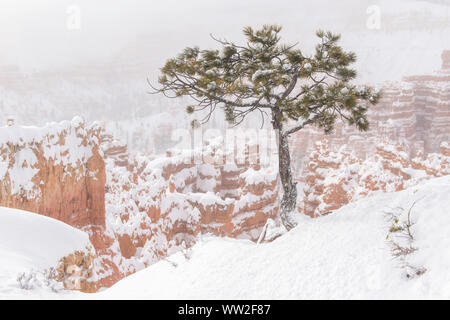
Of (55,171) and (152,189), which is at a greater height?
(55,171)

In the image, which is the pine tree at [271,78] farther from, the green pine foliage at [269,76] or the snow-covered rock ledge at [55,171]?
the snow-covered rock ledge at [55,171]

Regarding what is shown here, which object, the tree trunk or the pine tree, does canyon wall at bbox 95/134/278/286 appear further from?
the pine tree

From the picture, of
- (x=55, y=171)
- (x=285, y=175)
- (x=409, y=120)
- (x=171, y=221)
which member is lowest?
(x=171, y=221)

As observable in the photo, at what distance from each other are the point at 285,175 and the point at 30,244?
6623mm

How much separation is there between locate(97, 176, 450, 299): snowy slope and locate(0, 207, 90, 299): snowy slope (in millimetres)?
1850

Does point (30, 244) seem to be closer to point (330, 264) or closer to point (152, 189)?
point (330, 264)

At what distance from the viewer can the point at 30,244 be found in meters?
8.16

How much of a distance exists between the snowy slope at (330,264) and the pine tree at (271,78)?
6.12 ft

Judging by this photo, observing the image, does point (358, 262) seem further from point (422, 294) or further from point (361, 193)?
point (361, 193)

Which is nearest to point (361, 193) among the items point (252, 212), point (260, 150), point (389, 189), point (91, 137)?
point (389, 189)

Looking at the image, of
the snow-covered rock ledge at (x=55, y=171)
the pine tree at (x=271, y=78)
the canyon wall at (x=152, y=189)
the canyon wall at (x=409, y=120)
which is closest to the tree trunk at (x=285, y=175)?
the pine tree at (x=271, y=78)

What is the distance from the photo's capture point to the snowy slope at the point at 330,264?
468 cm

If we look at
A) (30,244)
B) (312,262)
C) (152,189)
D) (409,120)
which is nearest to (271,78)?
(312,262)
